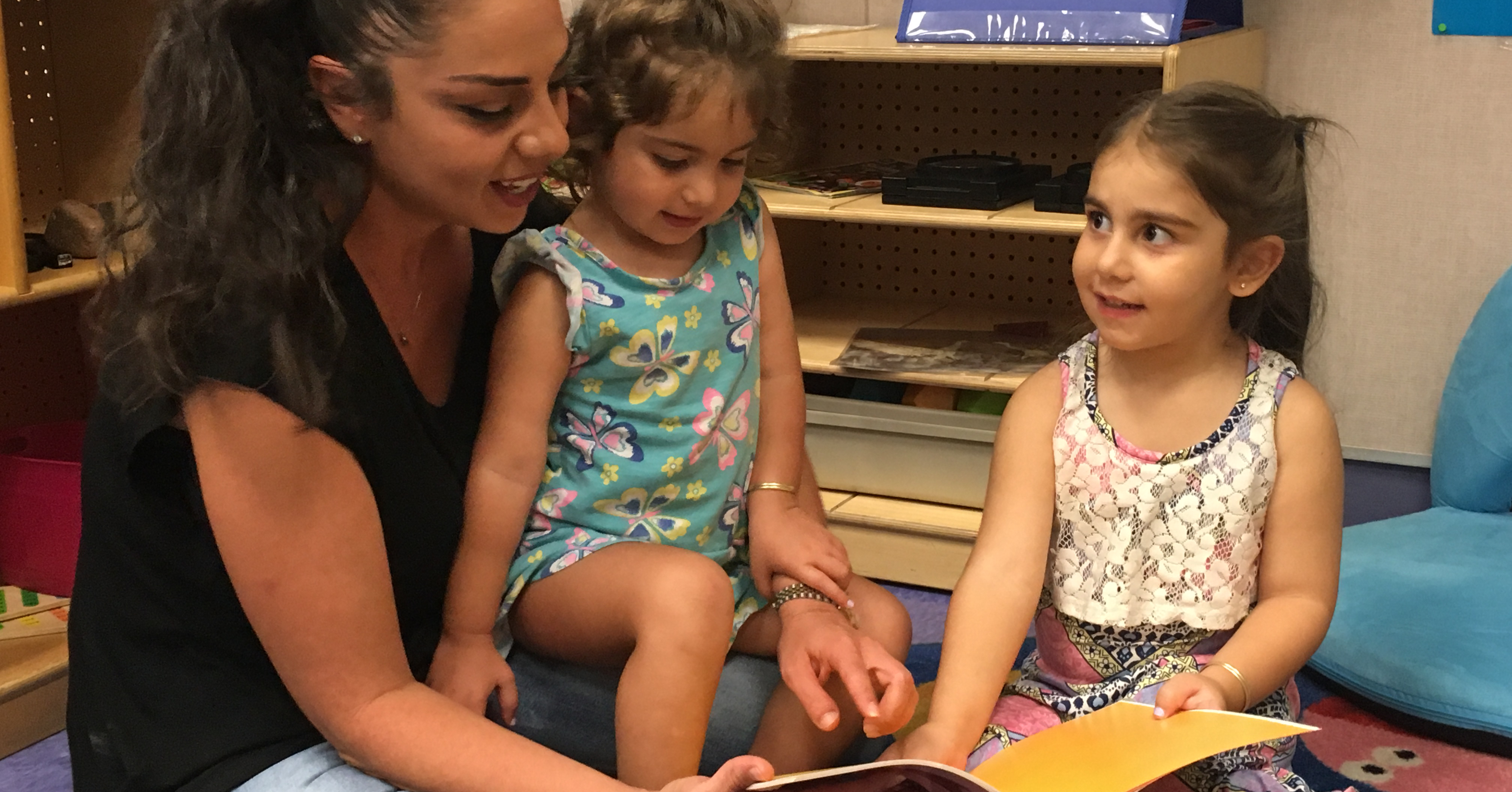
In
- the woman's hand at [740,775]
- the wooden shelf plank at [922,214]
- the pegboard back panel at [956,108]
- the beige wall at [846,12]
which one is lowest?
the woman's hand at [740,775]

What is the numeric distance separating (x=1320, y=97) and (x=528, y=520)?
5.26 ft

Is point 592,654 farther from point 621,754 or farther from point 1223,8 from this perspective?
point 1223,8

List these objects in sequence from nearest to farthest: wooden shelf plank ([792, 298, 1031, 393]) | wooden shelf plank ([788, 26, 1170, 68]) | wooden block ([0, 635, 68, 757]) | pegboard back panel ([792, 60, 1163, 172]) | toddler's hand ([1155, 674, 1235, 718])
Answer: toddler's hand ([1155, 674, 1235, 718]), wooden block ([0, 635, 68, 757]), wooden shelf plank ([788, 26, 1170, 68]), wooden shelf plank ([792, 298, 1031, 393]), pegboard back panel ([792, 60, 1163, 172])

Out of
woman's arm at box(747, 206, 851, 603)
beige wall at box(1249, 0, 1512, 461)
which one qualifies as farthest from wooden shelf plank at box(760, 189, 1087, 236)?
woman's arm at box(747, 206, 851, 603)

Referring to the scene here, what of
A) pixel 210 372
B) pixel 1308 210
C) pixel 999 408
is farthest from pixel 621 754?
pixel 999 408

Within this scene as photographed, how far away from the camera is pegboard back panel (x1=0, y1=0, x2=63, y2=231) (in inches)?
→ 86.6

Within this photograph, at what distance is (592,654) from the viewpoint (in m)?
1.33

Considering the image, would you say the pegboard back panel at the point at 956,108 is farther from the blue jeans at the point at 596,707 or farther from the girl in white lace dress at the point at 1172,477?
the blue jeans at the point at 596,707

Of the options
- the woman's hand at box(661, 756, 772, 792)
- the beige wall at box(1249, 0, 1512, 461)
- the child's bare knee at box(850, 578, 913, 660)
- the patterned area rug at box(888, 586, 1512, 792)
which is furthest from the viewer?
the beige wall at box(1249, 0, 1512, 461)

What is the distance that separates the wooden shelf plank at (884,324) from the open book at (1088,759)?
94cm

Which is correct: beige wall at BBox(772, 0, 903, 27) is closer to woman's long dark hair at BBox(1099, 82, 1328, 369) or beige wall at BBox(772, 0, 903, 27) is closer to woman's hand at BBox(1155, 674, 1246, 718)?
woman's long dark hair at BBox(1099, 82, 1328, 369)

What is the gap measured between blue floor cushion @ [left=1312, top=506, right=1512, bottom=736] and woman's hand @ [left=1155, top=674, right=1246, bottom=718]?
2.06ft

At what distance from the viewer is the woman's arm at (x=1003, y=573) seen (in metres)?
1.33

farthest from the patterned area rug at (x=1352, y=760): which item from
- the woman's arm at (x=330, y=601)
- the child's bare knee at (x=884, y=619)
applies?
the woman's arm at (x=330, y=601)
